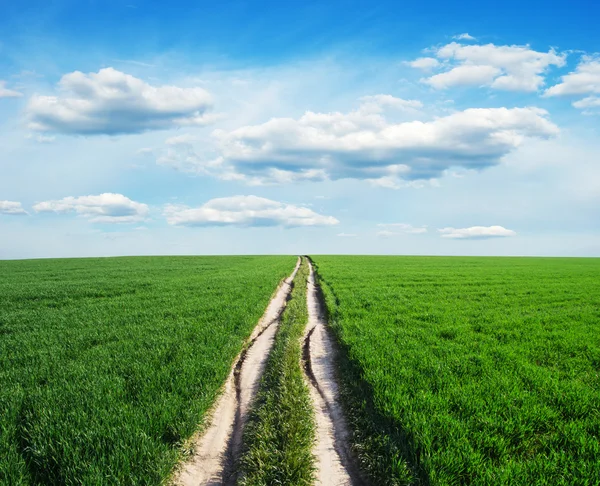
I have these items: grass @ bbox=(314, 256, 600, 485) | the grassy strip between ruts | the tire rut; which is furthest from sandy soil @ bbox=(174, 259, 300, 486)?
grass @ bbox=(314, 256, 600, 485)

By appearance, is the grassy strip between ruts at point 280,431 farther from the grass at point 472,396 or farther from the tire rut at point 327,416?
the grass at point 472,396

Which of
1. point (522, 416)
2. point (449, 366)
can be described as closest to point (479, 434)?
point (522, 416)

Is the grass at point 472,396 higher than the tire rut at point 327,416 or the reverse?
higher

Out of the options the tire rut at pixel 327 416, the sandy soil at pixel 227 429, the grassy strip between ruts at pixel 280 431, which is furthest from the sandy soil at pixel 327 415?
the sandy soil at pixel 227 429

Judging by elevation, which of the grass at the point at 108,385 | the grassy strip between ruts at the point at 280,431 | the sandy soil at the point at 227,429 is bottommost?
the sandy soil at the point at 227,429

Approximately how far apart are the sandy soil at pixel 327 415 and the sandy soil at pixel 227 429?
121 cm

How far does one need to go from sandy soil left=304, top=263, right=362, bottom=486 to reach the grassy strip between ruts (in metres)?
0.20

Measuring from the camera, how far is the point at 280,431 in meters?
5.79

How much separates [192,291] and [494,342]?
1483 centimetres

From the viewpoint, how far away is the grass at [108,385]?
4.86 m

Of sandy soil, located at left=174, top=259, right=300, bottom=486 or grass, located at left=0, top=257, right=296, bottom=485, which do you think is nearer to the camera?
grass, located at left=0, top=257, right=296, bottom=485

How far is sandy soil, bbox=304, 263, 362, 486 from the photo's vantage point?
516cm

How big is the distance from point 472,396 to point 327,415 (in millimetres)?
2565

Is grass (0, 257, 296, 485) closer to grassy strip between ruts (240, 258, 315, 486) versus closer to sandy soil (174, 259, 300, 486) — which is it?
sandy soil (174, 259, 300, 486)
